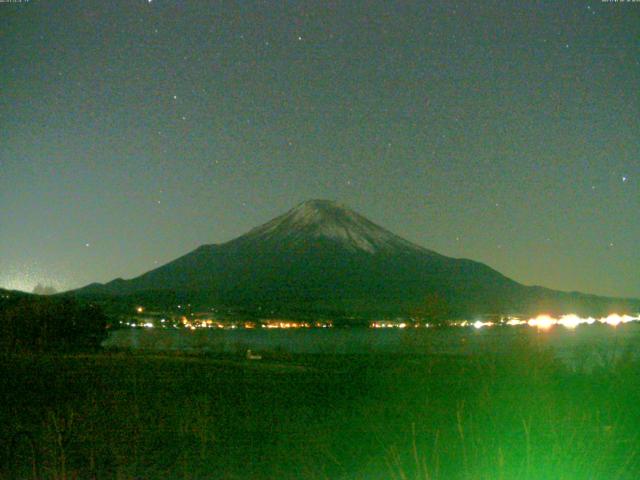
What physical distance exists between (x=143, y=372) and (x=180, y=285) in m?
87.4

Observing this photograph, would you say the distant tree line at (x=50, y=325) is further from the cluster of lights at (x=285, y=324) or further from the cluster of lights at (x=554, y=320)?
the cluster of lights at (x=285, y=324)

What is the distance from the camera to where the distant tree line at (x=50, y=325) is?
4191 centimetres

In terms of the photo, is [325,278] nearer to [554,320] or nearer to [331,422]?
[554,320]

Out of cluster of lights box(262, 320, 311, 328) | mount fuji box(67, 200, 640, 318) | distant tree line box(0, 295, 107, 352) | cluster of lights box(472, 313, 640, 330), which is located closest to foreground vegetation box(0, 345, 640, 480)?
cluster of lights box(472, 313, 640, 330)

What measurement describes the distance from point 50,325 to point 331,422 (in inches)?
1277

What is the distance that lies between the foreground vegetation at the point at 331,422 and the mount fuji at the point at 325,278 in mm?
42994

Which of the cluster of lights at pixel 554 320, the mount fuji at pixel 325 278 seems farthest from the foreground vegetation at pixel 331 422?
the mount fuji at pixel 325 278

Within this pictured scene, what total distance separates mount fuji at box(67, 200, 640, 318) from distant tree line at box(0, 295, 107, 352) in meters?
28.4

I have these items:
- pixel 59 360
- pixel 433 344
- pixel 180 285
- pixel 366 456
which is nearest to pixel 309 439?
pixel 366 456

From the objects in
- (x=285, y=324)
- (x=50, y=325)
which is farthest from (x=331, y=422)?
(x=285, y=324)

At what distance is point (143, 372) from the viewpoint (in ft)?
79.5

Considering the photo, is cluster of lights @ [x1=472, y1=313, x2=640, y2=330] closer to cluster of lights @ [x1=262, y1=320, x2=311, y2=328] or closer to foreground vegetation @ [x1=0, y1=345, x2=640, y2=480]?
foreground vegetation @ [x1=0, y1=345, x2=640, y2=480]

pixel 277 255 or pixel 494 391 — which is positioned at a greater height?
pixel 277 255

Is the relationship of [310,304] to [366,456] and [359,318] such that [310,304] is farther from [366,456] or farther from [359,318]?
[366,456]
